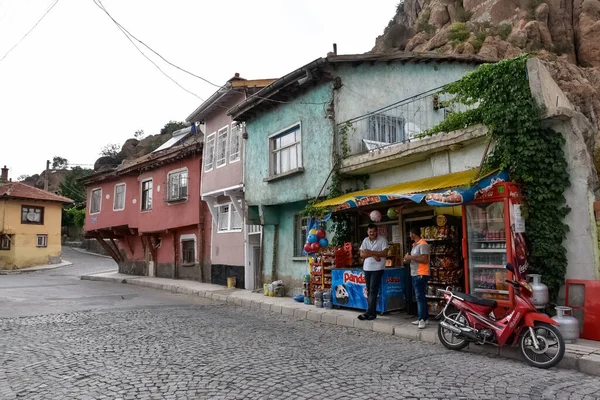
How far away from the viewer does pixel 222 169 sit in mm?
18328

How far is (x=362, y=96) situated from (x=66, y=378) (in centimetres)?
1038

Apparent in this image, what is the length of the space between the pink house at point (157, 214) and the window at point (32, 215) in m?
9.23

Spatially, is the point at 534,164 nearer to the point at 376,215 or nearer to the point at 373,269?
the point at 373,269

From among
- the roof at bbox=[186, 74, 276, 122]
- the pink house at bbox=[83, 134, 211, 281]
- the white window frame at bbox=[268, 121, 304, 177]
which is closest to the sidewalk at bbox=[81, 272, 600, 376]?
the pink house at bbox=[83, 134, 211, 281]

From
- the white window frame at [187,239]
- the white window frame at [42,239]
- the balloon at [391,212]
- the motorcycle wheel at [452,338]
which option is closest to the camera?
the motorcycle wheel at [452,338]

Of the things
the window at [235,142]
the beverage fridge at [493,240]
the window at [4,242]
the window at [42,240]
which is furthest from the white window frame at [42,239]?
the beverage fridge at [493,240]

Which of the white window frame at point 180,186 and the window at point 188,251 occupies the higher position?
the white window frame at point 180,186

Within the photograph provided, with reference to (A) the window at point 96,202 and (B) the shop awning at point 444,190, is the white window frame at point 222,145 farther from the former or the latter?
(A) the window at point 96,202

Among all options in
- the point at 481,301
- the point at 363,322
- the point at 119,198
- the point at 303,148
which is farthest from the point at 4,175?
the point at 481,301

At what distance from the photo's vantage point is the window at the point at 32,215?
1391 inches

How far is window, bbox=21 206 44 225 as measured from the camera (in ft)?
116

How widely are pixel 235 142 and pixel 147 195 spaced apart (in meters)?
9.04

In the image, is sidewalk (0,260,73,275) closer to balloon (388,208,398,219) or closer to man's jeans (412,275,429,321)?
balloon (388,208,398,219)

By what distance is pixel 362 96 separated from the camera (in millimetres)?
13086
